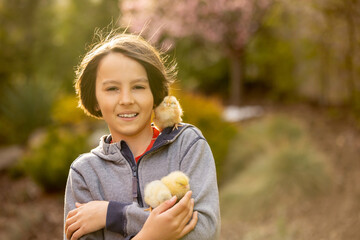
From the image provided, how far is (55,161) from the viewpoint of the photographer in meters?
5.94

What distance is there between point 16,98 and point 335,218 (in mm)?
6920

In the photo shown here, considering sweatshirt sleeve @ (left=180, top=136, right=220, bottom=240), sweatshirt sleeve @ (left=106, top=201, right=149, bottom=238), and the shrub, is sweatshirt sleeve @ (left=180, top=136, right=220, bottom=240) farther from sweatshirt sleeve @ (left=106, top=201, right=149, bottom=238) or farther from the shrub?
the shrub

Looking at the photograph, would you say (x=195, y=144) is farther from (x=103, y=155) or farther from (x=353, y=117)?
(x=353, y=117)

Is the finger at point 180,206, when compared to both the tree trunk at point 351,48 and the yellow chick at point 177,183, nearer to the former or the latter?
the yellow chick at point 177,183

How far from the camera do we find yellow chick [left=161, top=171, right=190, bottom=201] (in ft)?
4.78

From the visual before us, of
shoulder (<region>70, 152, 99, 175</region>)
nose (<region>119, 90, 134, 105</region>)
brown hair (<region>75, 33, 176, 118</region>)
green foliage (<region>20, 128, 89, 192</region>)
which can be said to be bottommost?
green foliage (<region>20, 128, 89, 192</region>)

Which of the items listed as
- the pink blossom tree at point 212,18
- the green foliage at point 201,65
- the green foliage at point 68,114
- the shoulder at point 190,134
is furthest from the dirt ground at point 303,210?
the green foliage at point 201,65

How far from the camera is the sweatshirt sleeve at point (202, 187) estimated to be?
1.52 metres

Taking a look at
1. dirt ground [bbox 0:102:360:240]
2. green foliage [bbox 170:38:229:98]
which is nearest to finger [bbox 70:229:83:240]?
dirt ground [bbox 0:102:360:240]

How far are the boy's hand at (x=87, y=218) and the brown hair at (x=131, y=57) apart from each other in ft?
1.33

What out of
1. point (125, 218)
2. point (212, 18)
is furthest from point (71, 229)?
point (212, 18)

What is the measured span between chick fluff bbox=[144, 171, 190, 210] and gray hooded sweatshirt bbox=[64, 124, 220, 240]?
10 cm

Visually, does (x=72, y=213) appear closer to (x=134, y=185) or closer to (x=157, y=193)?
(x=134, y=185)

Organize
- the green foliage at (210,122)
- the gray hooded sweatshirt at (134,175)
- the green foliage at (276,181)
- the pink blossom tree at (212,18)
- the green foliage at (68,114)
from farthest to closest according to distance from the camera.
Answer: the pink blossom tree at (212,18), the green foliage at (68,114), the green foliage at (210,122), the green foliage at (276,181), the gray hooded sweatshirt at (134,175)
